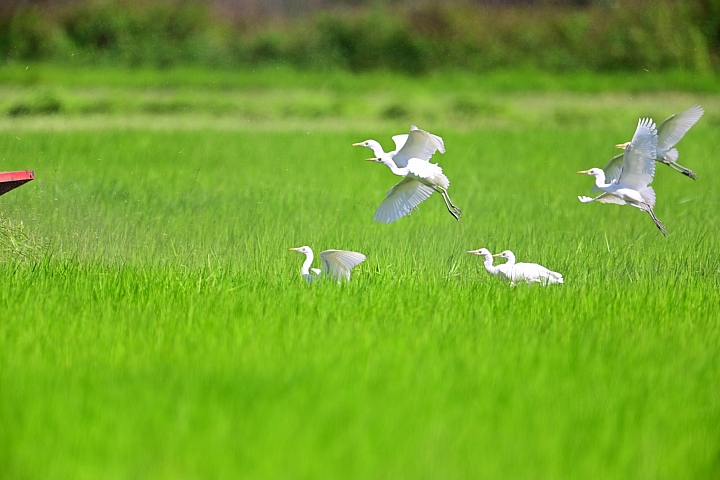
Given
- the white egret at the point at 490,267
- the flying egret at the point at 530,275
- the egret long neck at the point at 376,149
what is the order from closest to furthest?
the flying egret at the point at 530,275, the white egret at the point at 490,267, the egret long neck at the point at 376,149

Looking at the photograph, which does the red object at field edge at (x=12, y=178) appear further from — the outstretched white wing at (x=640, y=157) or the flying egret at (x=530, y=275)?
the outstretched white wing at (x=640, y=157)

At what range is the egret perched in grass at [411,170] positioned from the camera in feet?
17.4

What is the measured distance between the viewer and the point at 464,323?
4.37m

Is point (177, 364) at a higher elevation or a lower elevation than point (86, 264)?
lower

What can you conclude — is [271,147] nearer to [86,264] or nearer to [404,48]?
[86,264]

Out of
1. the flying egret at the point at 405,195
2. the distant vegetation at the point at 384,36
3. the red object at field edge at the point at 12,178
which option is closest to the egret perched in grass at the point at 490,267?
the flying egret at the point at 405,195

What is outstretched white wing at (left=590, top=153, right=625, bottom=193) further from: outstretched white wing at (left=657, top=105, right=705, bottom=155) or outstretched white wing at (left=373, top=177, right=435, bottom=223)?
outstretched white wing at (left=373, top=177, right=435, bottom=223)

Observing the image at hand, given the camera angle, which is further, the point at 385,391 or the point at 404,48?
the point at 404,48

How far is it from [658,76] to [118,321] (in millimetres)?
14704

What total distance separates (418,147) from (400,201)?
19.8 inches

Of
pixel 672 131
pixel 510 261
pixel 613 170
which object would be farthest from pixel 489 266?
pixel 672 131

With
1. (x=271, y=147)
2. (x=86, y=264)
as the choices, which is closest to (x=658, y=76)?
(x=271, y=147)

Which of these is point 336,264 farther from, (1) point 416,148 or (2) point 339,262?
(1) point 416,148

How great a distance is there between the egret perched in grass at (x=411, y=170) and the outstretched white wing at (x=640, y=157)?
1.01 meters
